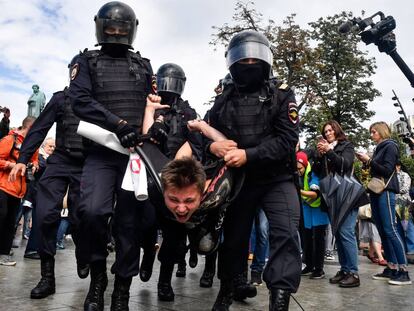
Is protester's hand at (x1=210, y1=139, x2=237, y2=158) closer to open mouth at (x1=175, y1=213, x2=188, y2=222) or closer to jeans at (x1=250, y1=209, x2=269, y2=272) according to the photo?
open mouth at (x1=175, y1=213, x2=188, y2=222)

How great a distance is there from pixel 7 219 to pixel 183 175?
401 cm

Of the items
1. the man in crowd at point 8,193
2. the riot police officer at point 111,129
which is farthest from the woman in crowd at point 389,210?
the man in crowd at point 8,193

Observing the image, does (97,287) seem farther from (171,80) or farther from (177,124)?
(171,80)

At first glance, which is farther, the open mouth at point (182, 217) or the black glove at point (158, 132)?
the black glove at point (158, 132)

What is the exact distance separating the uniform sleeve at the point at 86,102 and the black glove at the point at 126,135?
0.05 metres

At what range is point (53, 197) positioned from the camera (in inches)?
161

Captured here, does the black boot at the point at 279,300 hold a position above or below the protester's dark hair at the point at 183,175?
below

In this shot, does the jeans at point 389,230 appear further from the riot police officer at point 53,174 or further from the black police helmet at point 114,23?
the black police helmet at point 114,23

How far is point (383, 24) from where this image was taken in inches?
277

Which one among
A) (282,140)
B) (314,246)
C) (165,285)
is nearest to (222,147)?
(282,140)

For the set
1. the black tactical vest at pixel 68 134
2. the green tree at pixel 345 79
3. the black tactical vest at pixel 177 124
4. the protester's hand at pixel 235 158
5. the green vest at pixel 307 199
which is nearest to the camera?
the protester's hand at pixel 235 158

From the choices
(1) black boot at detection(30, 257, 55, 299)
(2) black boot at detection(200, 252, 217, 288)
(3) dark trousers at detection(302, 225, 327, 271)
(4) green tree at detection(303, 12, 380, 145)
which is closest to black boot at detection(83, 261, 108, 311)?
(1) black boot at detection(30, 257, 55, 299)

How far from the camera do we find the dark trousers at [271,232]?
9.51 ft

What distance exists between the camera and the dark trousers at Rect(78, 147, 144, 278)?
3.10 m
